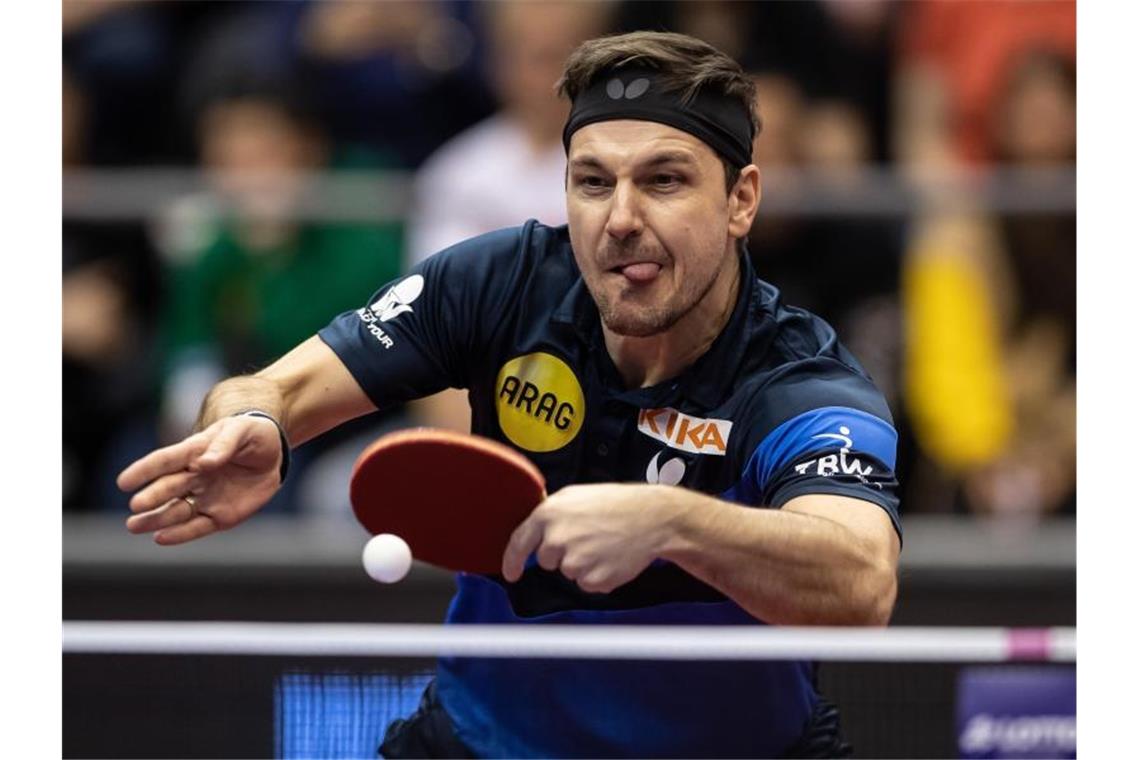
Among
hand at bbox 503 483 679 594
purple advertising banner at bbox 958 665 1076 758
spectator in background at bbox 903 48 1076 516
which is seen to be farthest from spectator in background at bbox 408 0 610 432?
hand at bbox 503 483 679 594

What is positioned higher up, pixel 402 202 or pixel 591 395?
pixel 402 202

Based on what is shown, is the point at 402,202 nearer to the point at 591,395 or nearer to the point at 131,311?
the point at 131,311

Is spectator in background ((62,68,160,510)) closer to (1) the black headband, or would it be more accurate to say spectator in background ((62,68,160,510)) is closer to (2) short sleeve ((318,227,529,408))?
(2) short sleeve ((318,227,529,408))

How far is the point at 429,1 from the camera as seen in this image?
8.84 meters

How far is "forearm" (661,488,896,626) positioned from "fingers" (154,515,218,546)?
118 centimetres

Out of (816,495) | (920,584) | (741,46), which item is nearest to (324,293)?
(741,46)

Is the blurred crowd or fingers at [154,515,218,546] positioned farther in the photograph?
the blurred crowd

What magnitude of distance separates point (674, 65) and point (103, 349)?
4697 millimetres

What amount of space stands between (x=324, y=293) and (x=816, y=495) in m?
3.97

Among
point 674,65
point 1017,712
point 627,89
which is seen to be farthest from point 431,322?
point 1017,712

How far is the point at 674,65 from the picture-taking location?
14.9 feet

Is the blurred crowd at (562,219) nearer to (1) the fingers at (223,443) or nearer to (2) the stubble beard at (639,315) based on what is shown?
(2) the stubble beard at (639,315)

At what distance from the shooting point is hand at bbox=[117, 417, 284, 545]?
4.41 metres

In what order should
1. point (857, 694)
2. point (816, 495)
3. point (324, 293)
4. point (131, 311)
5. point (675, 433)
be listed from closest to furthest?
point (816, 495) < point (675, 433) < point (857, 694) < point (324, 293) < point (131, 311)
